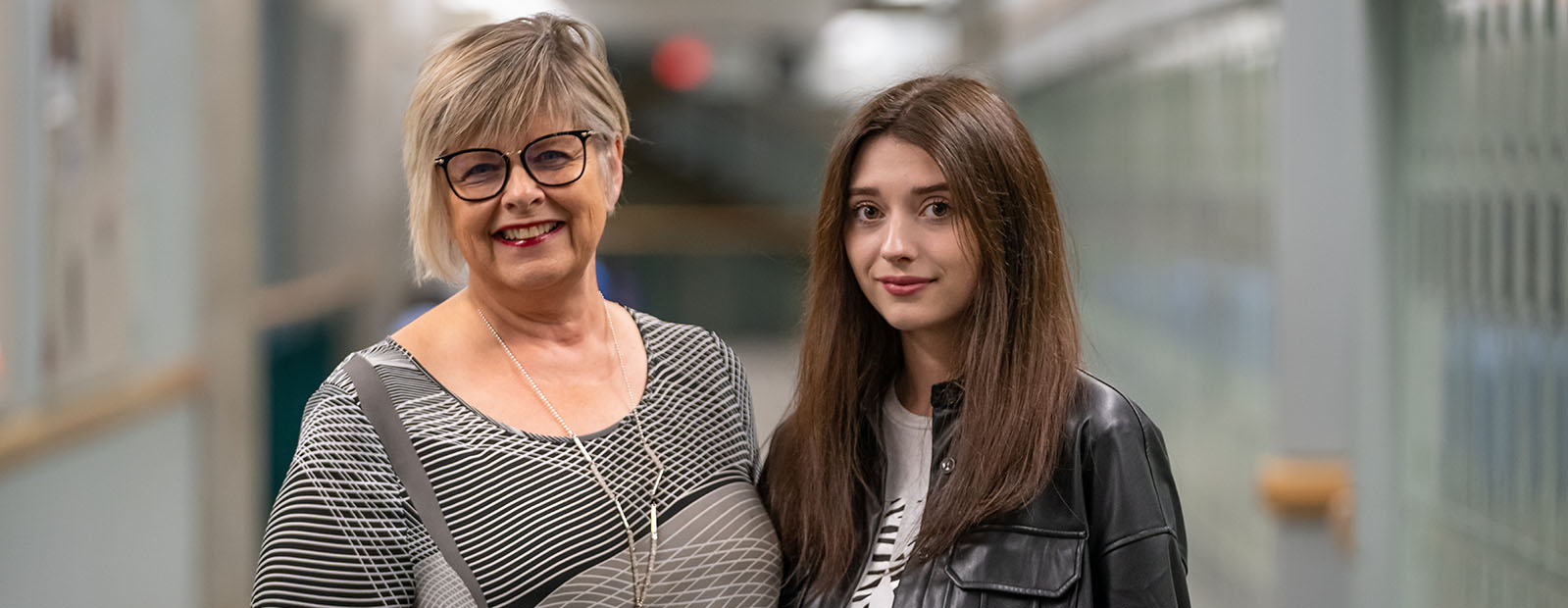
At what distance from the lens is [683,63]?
8102mm

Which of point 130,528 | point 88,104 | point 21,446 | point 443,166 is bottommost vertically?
point 130,528

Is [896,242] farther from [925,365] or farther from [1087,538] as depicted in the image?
[1087,538]

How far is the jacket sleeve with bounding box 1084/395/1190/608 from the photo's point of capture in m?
1.53

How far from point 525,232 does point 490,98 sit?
151 mm

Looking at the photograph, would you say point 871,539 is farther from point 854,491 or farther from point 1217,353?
point 1217,353

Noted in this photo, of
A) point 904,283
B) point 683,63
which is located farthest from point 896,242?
point 683,63

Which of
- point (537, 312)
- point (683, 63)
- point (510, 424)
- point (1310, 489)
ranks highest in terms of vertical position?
point (683, 63)

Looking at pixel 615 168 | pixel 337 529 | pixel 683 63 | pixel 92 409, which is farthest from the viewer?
pixel 683 63

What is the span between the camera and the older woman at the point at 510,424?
1490 millimetres

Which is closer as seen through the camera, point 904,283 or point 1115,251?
point 904,283

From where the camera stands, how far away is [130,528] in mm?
5184

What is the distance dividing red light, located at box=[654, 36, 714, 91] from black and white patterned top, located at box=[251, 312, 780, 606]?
20.8ft

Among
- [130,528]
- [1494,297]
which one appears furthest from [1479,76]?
[130,528]

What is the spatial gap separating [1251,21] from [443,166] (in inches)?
117
